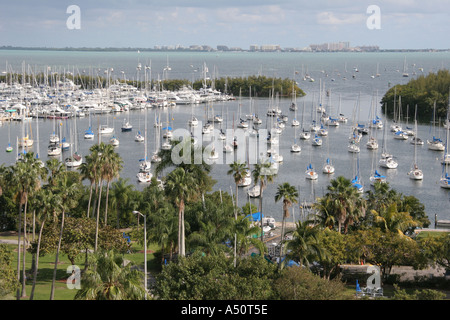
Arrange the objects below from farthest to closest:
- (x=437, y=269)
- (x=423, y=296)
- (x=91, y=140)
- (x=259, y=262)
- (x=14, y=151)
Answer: (x=91, y=140) → (x=14, y=151) → (x=437, y=269) → (x=259, y=262) → (x=423, y=296)

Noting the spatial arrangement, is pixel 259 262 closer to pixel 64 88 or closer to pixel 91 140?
pixel 91 140

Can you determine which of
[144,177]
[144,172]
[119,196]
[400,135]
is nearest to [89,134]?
[144,172]

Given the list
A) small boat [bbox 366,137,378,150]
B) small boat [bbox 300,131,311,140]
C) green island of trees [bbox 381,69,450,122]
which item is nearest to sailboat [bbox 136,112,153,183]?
small boat [bbox 300,131,311,140]

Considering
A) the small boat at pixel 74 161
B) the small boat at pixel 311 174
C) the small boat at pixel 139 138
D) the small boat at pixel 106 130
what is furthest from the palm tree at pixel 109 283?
the small boat at pixel 106 130

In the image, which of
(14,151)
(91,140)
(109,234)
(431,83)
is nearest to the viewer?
(109,234)
